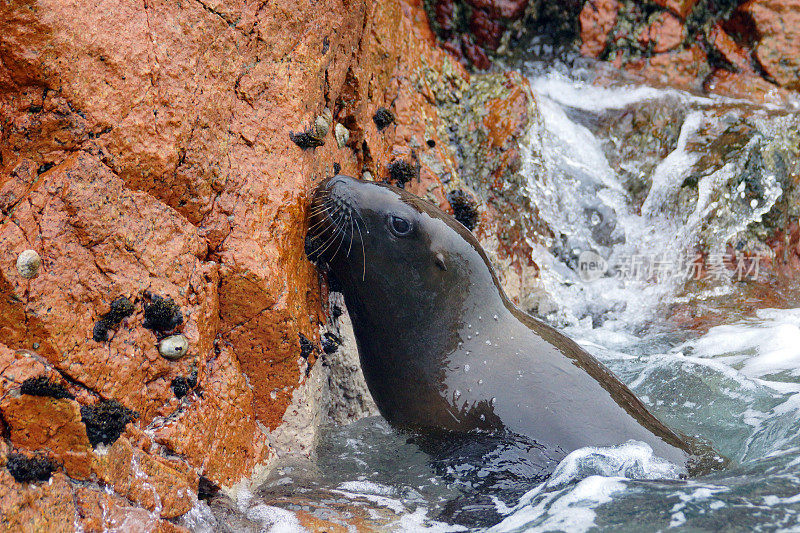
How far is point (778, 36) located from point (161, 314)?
7.30 meters

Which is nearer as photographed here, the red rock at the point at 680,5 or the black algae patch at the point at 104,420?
the black algae patch at the point at 104,420

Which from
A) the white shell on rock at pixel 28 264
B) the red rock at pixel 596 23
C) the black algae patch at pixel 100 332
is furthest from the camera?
the red rock at pixel 596 23

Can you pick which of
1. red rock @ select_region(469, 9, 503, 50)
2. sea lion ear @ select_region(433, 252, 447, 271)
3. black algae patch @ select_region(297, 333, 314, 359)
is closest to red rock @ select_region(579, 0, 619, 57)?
red rock @ select_region(469, 9, 503, 50)

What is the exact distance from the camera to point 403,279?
4547mm

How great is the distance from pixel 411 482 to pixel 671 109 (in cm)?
524

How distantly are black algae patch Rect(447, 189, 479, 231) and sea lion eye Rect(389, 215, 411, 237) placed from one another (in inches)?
55.7

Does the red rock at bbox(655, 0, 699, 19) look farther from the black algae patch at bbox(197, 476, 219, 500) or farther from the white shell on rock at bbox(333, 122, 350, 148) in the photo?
the black algae patch at bbox(197, 476, 219, 500)

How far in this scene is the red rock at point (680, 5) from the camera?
26.2 feet

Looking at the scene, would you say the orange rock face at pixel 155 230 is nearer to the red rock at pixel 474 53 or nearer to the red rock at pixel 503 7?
the red rock at pixel 474 53

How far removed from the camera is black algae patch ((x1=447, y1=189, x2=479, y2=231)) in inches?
230

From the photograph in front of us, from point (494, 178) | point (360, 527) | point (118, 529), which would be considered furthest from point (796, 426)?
point (118, 529)

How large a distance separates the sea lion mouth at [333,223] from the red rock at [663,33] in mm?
5101


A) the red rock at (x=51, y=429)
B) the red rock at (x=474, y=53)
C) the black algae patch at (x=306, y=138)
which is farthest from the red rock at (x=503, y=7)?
the red rock at (x=51, y=429)

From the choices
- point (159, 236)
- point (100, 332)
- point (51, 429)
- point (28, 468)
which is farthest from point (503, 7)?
point (28, 468)
